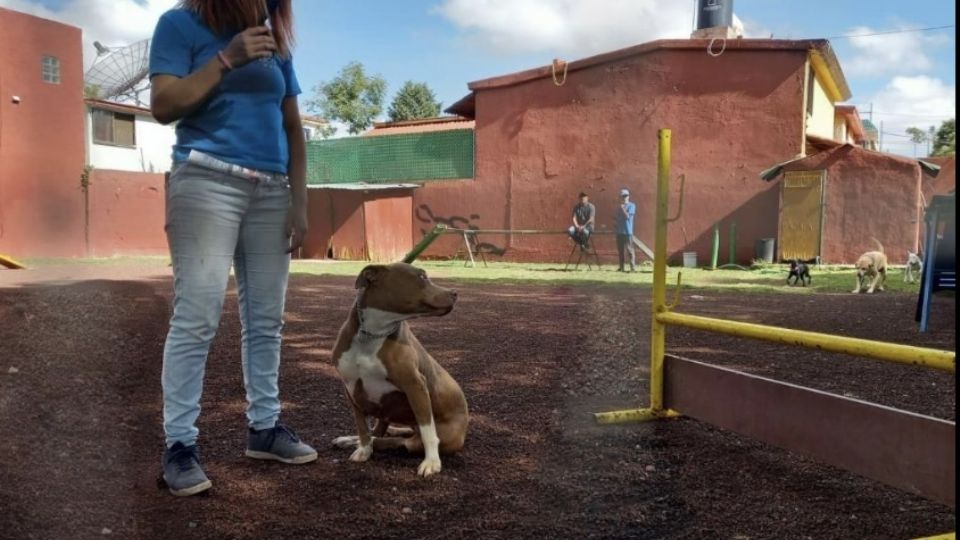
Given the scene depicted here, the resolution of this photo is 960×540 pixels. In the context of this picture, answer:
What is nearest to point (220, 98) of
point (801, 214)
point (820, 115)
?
point (801, 214)

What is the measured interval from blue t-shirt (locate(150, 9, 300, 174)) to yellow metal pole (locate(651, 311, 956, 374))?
1.70 meters

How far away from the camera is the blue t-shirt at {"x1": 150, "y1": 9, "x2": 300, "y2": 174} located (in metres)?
2.20

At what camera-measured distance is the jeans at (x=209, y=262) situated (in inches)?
88.0

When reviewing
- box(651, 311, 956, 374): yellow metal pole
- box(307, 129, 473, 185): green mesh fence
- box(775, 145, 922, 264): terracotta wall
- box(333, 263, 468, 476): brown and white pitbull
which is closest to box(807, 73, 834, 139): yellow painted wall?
box(775, 145, 922, 264): terracotta wall

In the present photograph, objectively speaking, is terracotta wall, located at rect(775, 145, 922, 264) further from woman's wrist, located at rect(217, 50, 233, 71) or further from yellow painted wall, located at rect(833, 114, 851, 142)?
woman's wrist, located at rect(217, 50, 233, 71)

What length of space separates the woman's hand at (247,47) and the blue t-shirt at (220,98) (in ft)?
0.18

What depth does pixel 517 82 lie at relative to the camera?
17484 mm

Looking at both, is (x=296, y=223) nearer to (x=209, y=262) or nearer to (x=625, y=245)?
(x=209, y=262)

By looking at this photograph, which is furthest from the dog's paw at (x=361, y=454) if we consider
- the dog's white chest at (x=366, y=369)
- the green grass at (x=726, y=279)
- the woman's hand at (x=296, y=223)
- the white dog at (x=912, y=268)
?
the white dog at (x=912, y=268)

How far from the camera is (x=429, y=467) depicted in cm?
254

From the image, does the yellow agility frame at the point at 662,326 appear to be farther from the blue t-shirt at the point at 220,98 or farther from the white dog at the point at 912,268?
the white dog at the point at 912,268

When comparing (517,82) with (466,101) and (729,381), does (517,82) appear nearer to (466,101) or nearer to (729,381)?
(466,101)

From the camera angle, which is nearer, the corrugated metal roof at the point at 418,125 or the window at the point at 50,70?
the window at the point at 50,70

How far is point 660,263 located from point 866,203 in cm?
1301
